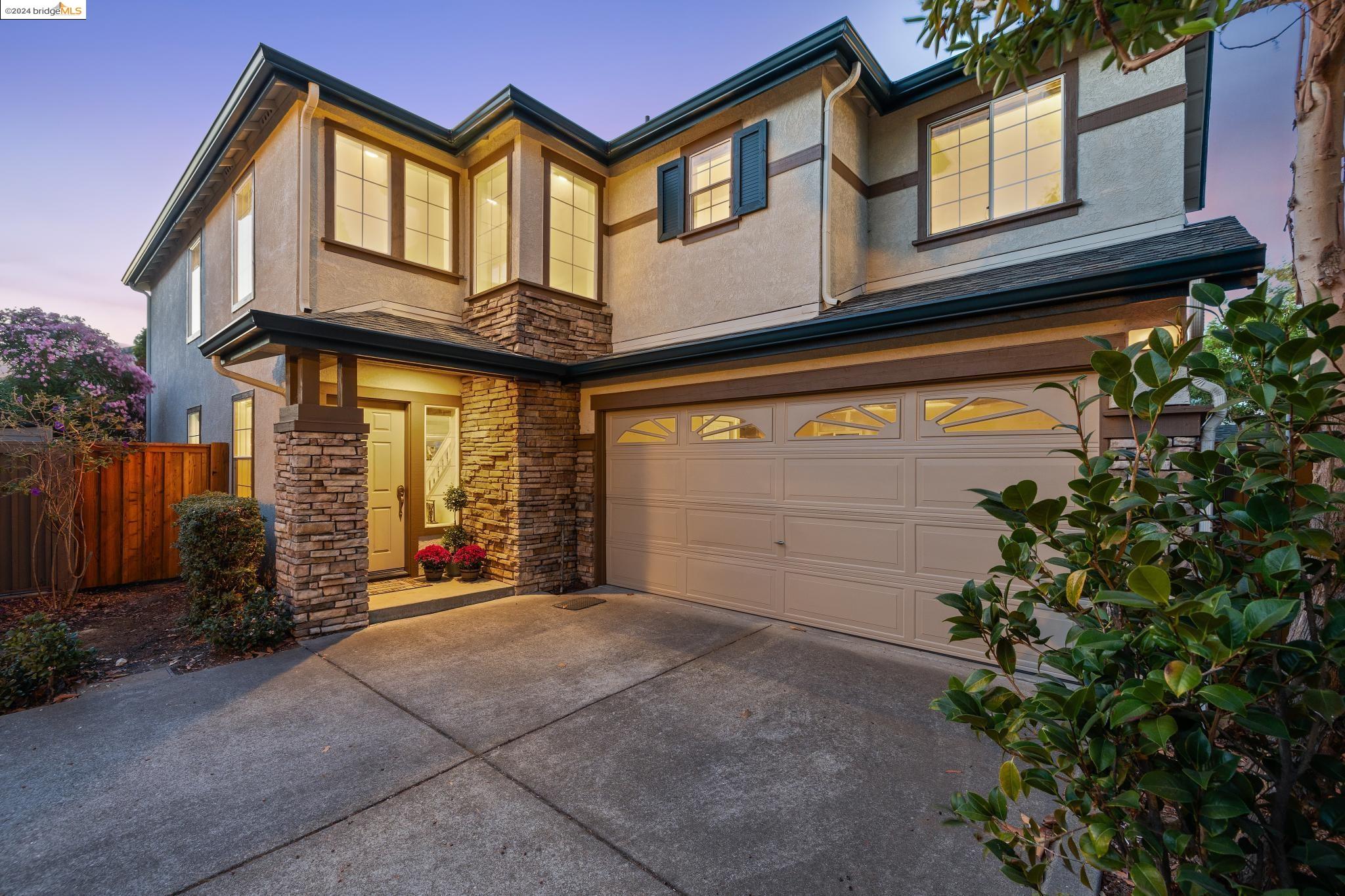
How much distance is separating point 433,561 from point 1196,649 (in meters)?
7.47

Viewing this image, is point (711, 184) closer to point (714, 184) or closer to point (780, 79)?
point (714, 184)

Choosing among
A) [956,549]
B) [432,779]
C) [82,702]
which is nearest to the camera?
[432,779]

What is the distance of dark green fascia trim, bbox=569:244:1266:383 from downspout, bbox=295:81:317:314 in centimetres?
323

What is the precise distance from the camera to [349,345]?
534cm

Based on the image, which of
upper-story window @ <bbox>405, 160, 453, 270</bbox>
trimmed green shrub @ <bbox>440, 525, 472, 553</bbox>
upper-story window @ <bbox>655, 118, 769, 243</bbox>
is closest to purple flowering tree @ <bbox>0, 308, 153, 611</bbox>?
trimmed green shrub @ <bbox>440, 525, 472, 553</bbox>

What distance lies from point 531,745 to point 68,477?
715 cm

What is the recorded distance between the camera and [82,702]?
3.94 m

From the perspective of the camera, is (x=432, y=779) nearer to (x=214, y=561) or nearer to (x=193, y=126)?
(x=214, y=561)

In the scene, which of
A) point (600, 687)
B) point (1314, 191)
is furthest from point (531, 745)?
point (1314, 191)

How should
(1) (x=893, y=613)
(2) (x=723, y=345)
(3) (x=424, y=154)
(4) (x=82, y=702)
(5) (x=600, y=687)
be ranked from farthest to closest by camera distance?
(3) (x=424, y=154) → (2) (x=723, y=345) → (1) (x=893, y=613) → (5) (x=600, y=687) → (4) (x=82, y=702)

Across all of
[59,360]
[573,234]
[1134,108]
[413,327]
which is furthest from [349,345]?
[59,360]

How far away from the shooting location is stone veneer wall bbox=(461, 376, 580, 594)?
7.05 meters

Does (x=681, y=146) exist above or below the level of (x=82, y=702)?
above

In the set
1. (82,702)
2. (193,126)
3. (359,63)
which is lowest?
(82,702)
